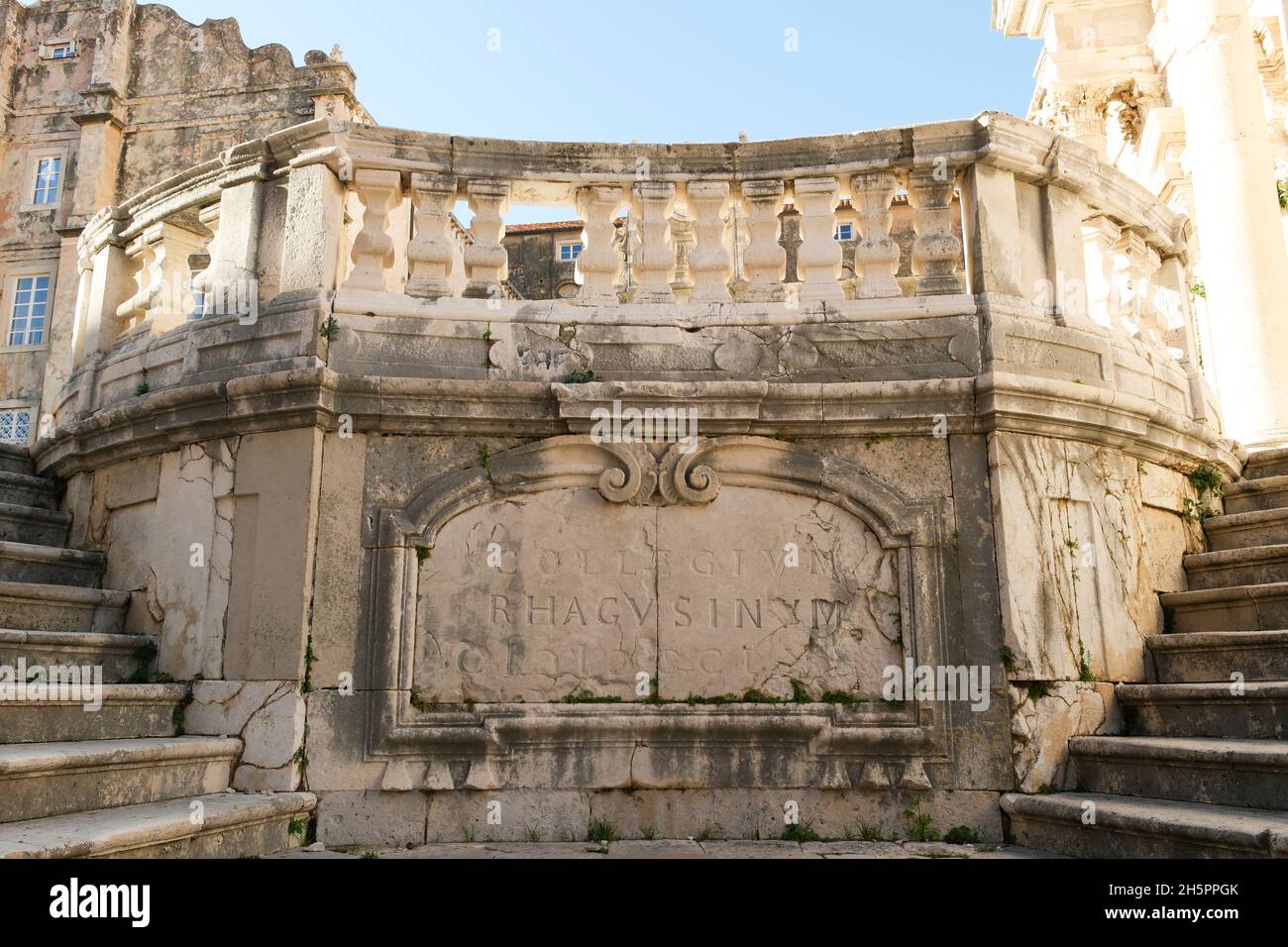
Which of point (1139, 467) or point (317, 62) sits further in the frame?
point (317, 62)

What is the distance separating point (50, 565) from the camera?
539 cm

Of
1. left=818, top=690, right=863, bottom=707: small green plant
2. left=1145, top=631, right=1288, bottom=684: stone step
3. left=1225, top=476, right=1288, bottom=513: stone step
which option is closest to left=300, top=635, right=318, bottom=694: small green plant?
left=818, top=690, right=863, bottom=707: small green plant

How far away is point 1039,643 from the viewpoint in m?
4.76

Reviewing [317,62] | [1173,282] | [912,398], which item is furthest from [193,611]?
[317,62]

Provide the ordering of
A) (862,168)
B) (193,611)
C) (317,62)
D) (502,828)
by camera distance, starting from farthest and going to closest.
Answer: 1. (317,62)
2. (862,168)
3. (193,611)
4. (502,828)

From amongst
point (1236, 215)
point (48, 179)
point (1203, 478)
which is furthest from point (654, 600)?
A: point (48, 179)

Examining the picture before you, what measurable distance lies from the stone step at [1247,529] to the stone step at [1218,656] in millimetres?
894

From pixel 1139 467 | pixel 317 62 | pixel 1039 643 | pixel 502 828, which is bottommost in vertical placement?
pixel 502 828

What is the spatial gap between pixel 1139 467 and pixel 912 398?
5.01ft

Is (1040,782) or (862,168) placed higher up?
(862,168)

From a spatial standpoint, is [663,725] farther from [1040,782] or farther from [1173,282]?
[1173,282]

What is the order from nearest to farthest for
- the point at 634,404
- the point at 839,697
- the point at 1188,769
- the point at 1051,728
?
the point at 1188,769 → the point at 1051,728 → the point at 839,697 → the point at 634,404

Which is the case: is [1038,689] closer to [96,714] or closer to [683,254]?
[96,714]

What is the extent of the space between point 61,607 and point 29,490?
4.97 feet
